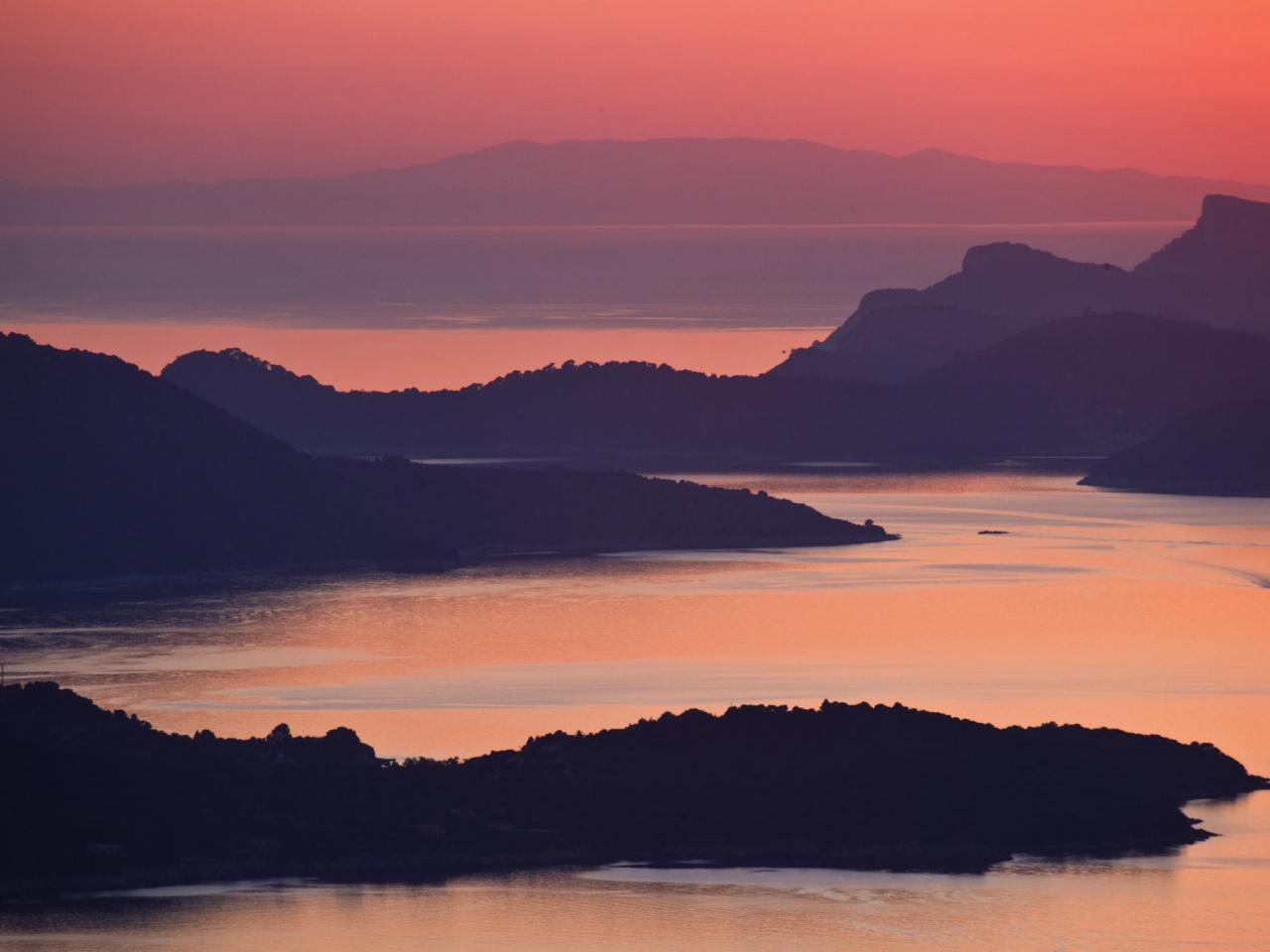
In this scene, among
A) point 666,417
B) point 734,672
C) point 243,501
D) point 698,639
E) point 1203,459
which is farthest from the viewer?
point 666,417

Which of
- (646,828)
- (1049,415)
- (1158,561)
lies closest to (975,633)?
(1158,561)

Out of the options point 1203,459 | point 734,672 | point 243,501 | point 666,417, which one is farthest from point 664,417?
point 734,672

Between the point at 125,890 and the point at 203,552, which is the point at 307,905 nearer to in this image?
the point at 125,890

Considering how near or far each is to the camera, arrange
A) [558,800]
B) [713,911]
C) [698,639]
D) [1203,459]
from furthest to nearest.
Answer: [1203,459], [698,639], [558,800], [713,911]

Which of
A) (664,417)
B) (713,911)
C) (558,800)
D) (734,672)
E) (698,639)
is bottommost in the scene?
(713,911)

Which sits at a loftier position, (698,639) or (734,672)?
(698,639)

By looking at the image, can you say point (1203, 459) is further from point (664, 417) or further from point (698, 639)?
point (698, 639)

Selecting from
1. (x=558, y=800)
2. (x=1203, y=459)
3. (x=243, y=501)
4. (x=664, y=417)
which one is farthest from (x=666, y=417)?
(x=558, y=800)

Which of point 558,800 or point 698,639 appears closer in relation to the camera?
point 558,800
